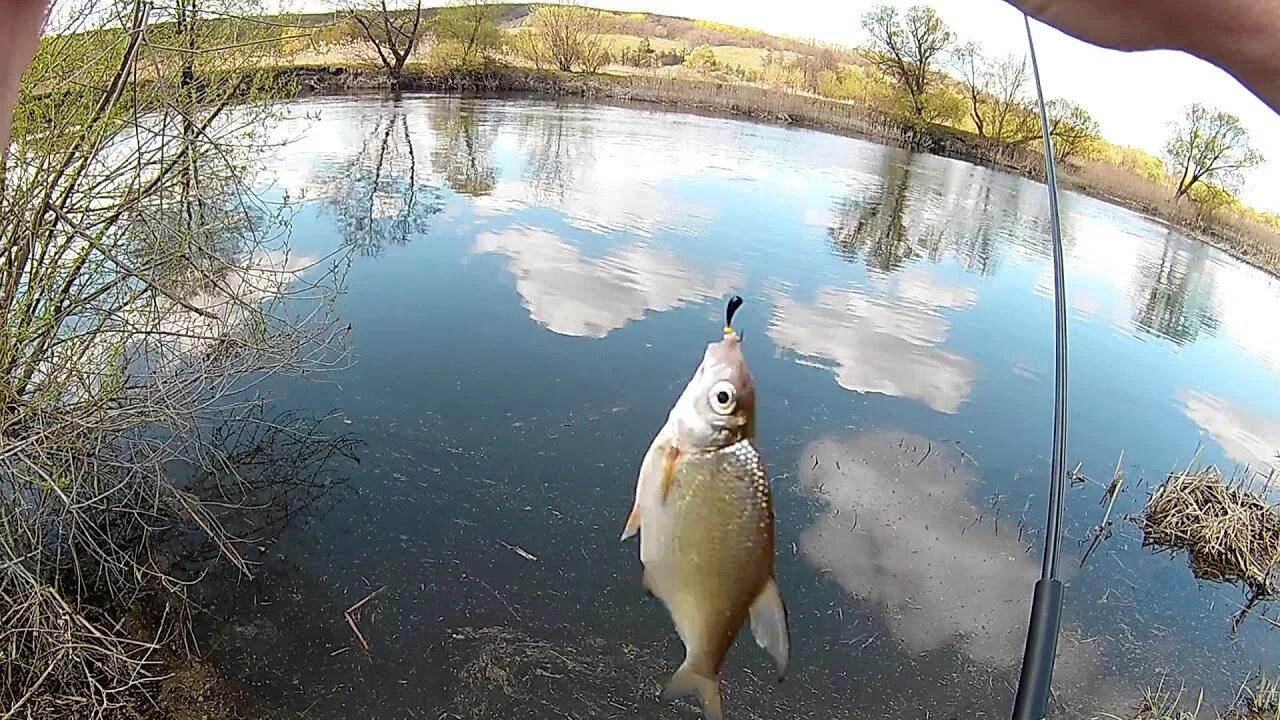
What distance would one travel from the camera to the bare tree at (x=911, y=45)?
1142 inches

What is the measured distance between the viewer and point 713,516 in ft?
4.47

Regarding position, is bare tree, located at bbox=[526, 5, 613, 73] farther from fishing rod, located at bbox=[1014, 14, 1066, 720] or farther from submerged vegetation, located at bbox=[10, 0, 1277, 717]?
fishing rod, located at bbox=[1014, 14, 1066, 720]

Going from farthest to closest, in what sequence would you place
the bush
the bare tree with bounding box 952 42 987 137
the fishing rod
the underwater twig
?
the bush < the bare tree with bounding box 952 42 987 137 < the underwater twig < the fishing rod

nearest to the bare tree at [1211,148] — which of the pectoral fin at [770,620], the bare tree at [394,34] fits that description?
the bare tree at [394,34]

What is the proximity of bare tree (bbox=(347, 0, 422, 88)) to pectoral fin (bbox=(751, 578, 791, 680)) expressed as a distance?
26504 millimetres

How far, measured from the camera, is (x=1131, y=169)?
2603 cm

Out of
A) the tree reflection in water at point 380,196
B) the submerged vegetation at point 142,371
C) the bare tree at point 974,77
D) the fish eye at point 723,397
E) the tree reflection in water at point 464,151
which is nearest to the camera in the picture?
the fish eye at point 723,397

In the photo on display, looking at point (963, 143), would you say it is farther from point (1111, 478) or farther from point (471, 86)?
point (1111, 478)

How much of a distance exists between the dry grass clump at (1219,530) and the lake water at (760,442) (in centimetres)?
24

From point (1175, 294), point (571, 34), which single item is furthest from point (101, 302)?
point (571, 34)

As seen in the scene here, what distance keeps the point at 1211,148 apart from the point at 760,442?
2112cm

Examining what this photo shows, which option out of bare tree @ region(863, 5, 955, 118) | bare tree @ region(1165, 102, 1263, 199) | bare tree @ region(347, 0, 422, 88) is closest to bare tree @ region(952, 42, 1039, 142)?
bare tree @ region(863, 5, 955, 118)

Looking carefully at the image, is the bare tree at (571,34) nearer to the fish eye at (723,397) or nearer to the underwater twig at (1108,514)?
the underwater twig at (1108,514)

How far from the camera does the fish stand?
1313 mm
